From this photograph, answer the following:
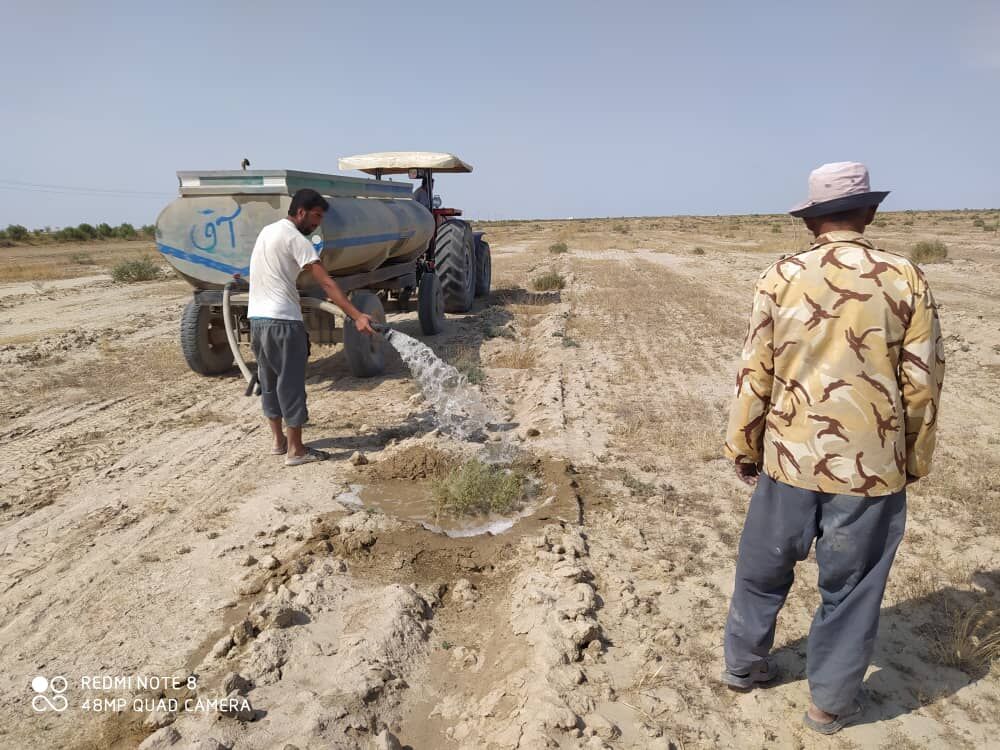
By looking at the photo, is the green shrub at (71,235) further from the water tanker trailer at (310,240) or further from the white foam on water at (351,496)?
the white foam on water at (351,496)

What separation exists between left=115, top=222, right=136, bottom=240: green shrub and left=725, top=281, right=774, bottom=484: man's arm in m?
42.3

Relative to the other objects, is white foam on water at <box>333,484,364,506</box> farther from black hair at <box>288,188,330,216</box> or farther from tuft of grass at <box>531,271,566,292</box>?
tuft of grass at <box>531,271,566,292</box>

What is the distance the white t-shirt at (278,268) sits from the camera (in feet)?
14.8

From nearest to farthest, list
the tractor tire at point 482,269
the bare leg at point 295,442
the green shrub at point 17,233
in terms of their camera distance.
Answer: the bare leg at point 295,442 < the tractor tire at point 482,269 < the green shrub at point 17,233

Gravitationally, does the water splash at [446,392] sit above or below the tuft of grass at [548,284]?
below

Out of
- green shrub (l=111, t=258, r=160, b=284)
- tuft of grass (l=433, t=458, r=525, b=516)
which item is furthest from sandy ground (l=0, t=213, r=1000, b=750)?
green shrub (l=111, t=258, r=160, b=284)

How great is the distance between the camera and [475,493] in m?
4.18

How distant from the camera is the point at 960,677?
2.70 metres

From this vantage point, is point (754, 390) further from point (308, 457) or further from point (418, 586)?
point (308, 457)

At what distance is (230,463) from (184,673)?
2.37m

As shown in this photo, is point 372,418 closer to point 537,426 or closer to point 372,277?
point 537,426

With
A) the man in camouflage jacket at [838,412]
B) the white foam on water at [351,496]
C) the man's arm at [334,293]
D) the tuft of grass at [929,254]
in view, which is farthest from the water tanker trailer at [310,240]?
the tuft of grass at [929,254]

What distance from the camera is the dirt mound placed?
4.69 metres

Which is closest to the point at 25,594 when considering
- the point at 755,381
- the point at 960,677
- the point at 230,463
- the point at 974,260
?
the point at 230,463
